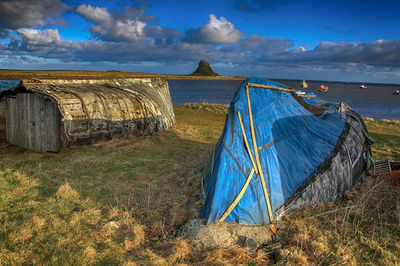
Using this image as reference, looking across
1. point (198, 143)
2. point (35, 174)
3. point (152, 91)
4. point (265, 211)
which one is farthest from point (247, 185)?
point (152, 91)

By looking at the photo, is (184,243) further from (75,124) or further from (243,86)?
(75,124)

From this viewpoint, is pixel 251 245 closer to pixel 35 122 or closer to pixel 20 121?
pixel 35 122

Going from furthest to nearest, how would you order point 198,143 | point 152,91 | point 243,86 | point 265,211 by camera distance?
1. point 152,91
2. point 198,143
3. point 243,86
4. point 265,211

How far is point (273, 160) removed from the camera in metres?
6.32

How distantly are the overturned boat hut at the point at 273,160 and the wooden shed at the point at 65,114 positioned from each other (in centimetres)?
730

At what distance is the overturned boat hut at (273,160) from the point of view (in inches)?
223

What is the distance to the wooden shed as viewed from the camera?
37.3ft

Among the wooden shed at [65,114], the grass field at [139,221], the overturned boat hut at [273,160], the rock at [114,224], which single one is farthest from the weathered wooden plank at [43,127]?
the overturned boat hut at [273,160]

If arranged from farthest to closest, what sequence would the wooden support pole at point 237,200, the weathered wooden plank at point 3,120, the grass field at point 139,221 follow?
the weathered wooden plank at point 3,120, the wooden support pole at point 237,200, the grass field at point 139,221

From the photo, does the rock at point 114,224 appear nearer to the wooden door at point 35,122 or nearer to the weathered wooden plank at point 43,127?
the wooden door at point 35,122

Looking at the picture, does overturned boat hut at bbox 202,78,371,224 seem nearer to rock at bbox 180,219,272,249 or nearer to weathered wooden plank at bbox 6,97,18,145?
rock at bbox 180,219,272,249

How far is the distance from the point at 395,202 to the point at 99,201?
721 centimetres

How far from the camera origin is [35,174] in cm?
848

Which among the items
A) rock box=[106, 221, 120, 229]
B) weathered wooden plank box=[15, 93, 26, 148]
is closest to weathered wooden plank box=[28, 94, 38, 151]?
weathered wooden plank box=[15, 93, 26, 148]
